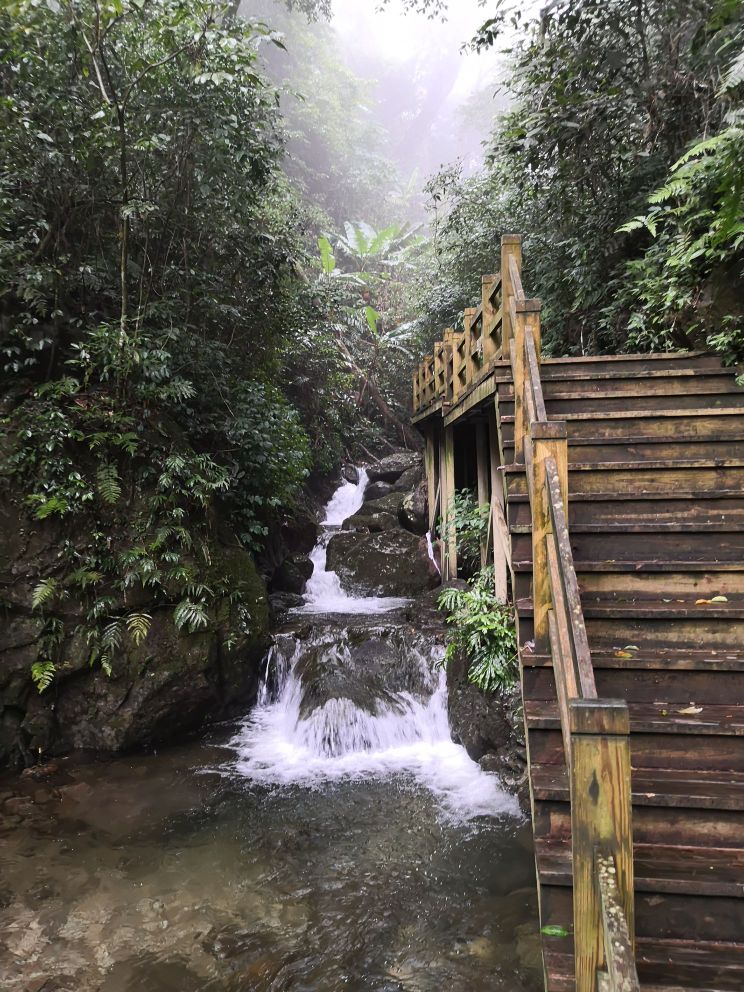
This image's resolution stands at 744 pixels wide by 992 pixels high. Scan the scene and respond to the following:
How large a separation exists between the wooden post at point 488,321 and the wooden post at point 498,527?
541 mm

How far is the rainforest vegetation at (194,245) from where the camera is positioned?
589cm

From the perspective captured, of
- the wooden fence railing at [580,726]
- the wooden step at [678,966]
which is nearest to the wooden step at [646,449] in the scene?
the wooden fence railing at [580,726]

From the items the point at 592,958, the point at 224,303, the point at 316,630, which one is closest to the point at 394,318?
the point at 224,303

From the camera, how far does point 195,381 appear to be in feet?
26.6

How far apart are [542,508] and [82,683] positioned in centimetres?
531

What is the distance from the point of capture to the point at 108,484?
20.4 ft

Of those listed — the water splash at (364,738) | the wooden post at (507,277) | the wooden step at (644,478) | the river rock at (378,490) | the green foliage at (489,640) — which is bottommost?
the water splash at (364,738)

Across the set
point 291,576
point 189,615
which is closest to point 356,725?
point 189,615

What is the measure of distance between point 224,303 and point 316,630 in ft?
16.7

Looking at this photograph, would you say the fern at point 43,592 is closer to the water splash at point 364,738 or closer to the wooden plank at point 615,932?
the water splash at point 364,738

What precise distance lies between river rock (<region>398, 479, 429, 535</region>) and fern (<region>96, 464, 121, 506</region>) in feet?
23.1

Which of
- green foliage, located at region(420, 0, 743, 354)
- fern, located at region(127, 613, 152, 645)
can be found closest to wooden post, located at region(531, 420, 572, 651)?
green foliage, located at region(420, 0, 743, 354)

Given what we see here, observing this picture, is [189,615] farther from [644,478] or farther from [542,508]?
[644,478]

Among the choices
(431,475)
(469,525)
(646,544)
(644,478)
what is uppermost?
(431,475)
